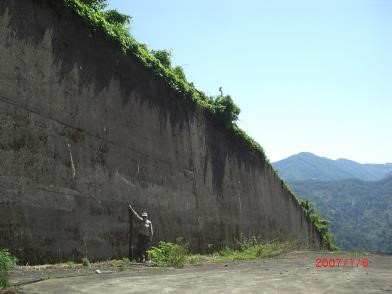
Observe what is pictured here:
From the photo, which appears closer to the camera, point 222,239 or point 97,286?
point 97,286

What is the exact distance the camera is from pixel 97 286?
247 inches

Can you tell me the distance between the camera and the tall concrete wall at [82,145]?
8.70 meters

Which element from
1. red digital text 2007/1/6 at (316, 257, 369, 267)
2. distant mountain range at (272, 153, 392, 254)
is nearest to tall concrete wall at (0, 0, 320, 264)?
red digital text 2007/1/6 at (316, 257, 369, 267)

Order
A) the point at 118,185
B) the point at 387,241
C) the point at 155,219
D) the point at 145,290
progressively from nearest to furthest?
the point at 145,290 < the point at 118,185 < the point at 155,219 < the point at 387,241

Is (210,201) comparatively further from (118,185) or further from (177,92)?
(118,185)

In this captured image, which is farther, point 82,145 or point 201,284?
point 82,145


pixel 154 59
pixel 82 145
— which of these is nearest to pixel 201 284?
pixel 82 145

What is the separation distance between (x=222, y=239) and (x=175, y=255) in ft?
20.8

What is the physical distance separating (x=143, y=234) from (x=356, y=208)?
421 ft

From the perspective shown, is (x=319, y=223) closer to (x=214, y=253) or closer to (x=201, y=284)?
(x=214, y=253)

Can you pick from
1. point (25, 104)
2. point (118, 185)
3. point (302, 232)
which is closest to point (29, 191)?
point (25, 104)

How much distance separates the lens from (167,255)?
12156 mm

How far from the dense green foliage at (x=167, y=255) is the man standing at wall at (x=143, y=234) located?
0.31m

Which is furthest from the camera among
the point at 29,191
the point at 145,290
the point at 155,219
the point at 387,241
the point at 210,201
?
the point at 387,241
